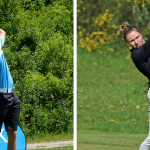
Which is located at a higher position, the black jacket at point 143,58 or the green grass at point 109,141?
the black jacket at point 143,58

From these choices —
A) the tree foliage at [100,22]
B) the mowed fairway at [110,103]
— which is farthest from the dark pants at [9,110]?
the tree foliage at [100,22]

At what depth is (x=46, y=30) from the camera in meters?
7.55

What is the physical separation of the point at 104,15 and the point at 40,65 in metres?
7.10

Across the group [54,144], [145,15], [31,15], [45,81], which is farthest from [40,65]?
[145,15]

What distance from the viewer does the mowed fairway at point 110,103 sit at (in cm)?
620

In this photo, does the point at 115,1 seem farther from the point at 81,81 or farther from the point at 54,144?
the point at 54,144

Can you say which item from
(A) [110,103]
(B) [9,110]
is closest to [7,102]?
(B) [9,110]

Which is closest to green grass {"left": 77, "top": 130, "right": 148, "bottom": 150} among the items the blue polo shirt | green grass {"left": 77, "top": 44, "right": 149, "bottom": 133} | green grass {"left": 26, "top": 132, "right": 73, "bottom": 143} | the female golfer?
green grass {"left": 26, "top": 132, "right": 73, "bottom": 143}

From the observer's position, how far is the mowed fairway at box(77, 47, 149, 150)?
6.20 m

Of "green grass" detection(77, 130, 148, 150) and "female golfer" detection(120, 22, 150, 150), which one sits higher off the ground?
"female golfer" detection(120, 22, 150, 150)

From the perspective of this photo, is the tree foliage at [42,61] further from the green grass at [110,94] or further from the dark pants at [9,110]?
the dark pants at [9,110]

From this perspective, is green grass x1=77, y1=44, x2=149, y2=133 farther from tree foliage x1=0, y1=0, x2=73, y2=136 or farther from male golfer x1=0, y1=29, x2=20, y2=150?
male golfer x1=0, y1=29, x2=20, y2=150

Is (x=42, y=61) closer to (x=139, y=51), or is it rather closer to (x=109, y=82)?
(x=139, y=51)

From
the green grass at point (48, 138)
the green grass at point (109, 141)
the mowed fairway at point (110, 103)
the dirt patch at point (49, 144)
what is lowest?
the dirt patch at point (49, 144)
